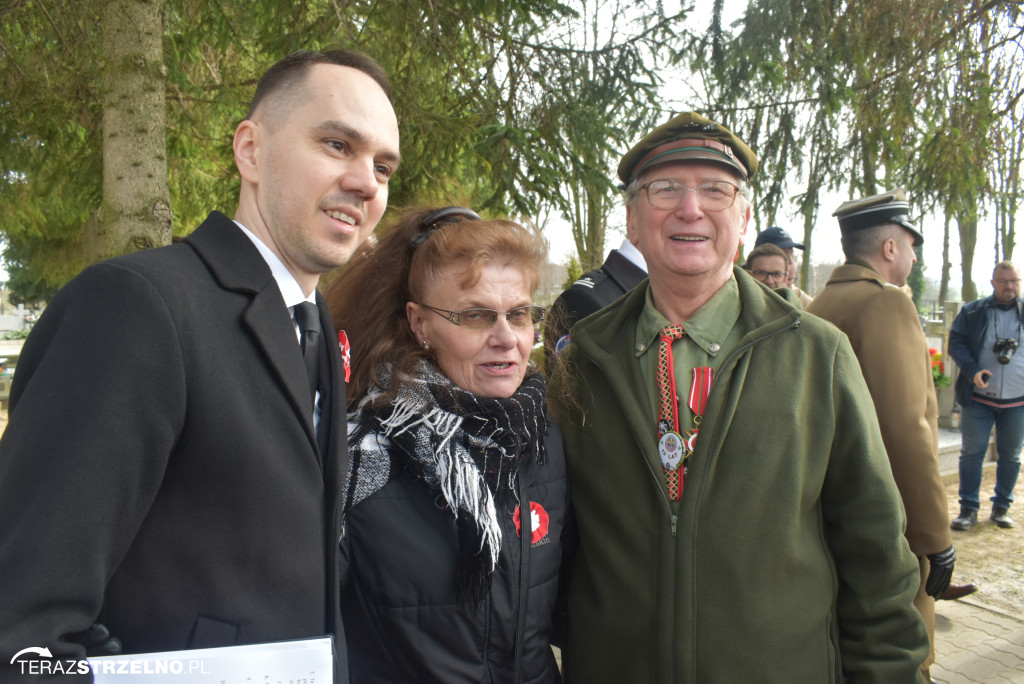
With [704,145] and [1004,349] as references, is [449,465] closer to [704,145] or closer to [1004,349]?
[704,145]

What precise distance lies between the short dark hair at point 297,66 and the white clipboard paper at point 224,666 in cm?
106

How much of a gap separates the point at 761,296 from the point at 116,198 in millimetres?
2922

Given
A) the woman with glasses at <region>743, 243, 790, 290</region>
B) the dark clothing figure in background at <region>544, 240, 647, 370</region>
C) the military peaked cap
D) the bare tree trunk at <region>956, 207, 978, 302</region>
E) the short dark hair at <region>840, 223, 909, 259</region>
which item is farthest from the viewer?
the bare tree trunk at <region>956, 207, 978, 302</region>

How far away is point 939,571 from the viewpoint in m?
2.61

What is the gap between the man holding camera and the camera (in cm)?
592

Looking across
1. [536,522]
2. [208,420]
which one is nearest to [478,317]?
[536,522]

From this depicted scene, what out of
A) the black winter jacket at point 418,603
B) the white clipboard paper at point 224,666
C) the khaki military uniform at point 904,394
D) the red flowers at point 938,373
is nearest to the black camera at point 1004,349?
the red flowers at point 938,373

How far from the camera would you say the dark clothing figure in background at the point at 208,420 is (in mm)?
943

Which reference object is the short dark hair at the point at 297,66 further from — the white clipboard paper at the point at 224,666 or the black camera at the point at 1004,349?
the black camera at the point at 1004,349

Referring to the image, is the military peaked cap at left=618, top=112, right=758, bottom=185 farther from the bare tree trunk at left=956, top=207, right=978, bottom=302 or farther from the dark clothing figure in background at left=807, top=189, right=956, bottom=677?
the bare tree trunk at left=956, top=207, right=978, bottom=302

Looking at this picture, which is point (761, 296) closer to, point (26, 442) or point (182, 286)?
point (182, 286)

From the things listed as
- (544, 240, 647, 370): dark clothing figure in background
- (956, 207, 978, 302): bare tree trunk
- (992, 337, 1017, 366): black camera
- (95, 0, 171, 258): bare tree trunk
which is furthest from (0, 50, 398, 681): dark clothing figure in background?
(956, 207, 978, 302): bare tree trunk

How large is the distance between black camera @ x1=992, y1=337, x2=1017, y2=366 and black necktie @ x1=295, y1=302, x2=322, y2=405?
6.61 m

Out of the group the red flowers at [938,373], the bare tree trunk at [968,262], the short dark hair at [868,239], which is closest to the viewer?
the short dark hair at [868,239]
